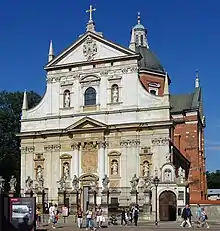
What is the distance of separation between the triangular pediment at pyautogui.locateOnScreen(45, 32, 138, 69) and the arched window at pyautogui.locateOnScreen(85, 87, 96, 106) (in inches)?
122

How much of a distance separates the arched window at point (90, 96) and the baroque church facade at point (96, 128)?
0.11 meters

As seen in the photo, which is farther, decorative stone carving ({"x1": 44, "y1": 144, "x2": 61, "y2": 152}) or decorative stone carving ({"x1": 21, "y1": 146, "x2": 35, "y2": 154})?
decorative stone carving ({"x1": 21, "y1": 146, "x2": 35, "y2": 154})

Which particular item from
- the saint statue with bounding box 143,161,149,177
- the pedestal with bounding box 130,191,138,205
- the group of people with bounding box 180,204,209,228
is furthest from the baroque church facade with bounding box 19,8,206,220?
the group of people with bounding box 180,204,209,228

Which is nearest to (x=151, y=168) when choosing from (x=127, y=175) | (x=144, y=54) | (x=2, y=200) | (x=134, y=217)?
(x=127, y=175)

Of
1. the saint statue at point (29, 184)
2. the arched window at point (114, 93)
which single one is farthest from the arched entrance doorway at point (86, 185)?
the arched window at point (114, 93)

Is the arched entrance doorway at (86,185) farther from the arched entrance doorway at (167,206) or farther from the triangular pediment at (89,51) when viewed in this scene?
the triangular pediment at (89,51)

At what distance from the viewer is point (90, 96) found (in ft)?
191

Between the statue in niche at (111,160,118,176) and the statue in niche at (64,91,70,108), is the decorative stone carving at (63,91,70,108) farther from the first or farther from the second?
the statue in niche at (111,160,118,176)

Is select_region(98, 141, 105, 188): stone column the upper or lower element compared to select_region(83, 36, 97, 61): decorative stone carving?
lower

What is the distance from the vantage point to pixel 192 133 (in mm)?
68750

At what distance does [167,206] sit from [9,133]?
35.4 meters

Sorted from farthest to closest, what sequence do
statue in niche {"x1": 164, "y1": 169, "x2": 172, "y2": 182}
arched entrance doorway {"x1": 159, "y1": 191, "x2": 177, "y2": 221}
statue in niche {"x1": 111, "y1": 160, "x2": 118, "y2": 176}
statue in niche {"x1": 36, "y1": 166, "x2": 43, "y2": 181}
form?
statue in niche {"x1": 36, "y1": 166, "x2": 43, "y2": 181} → statue in niche {"x1": 111, "y1": 160, "x2": 118, "y2": 176} → statue in niche {"x1": 164, "y1": 169, "x2": 172, "y2": 182} → arched entrance doorway {"x1": 159, "y1": 191, "x2": 177, "y2": 221}

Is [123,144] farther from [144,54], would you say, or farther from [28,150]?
[144,54]

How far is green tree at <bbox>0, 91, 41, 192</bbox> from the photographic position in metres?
73.0
